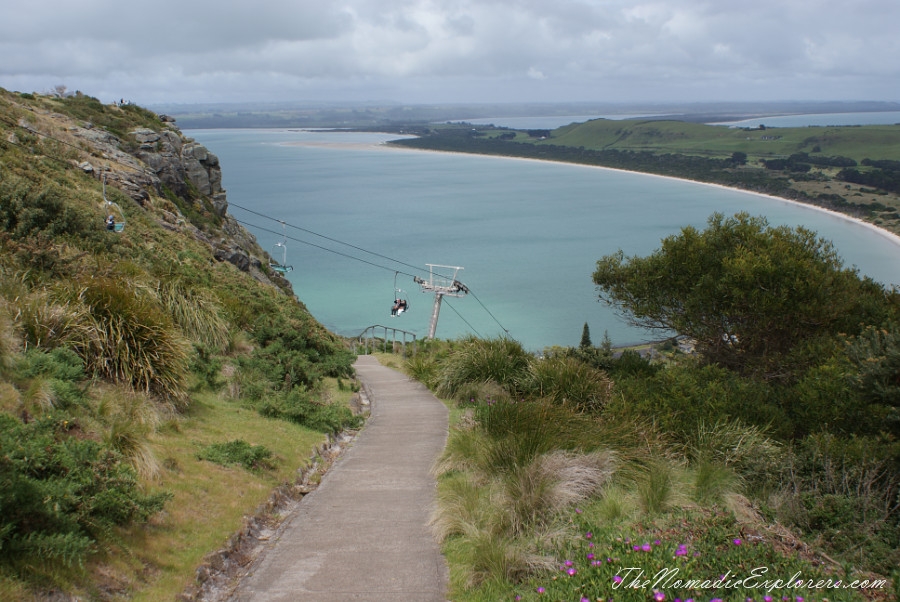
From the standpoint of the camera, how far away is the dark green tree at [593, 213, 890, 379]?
14.6 meters

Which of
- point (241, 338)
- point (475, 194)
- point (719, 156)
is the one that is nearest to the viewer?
point (241, 338)

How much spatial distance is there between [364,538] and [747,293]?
1117 centimetres

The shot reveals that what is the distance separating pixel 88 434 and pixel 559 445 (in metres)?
4.63

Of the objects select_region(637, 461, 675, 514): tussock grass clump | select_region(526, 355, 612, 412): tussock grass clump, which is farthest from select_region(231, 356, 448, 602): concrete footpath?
select_region(526, 355, 612, 412): tussock grass clump

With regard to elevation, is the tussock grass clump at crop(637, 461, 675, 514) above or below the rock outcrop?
below

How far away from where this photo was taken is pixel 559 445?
779 centimetres

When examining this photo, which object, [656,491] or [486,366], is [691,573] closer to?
[656,491]

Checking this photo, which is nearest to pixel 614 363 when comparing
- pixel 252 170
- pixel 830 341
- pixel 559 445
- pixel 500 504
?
pixel 830 341

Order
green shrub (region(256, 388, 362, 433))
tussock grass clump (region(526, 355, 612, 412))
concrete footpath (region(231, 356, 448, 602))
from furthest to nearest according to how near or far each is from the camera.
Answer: tussock grass clump (region(526, 355, 612, 412))
green shrub (region(256, 388, 362, 433))
concrete footpath (region(231, 356, 448, 602))

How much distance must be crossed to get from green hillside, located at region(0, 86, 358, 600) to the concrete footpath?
48 cm

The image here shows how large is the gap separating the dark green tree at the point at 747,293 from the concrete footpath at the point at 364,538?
829 cm

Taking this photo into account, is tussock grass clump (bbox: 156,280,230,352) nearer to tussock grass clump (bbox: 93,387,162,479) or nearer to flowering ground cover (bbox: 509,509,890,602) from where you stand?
tussock grass clump (bbox: 93,387,162,479)

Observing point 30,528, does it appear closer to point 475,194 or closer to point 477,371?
point 477,371

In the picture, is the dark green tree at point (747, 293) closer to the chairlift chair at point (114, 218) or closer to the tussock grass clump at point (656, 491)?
the tussock grass clump at point (656, 491)
